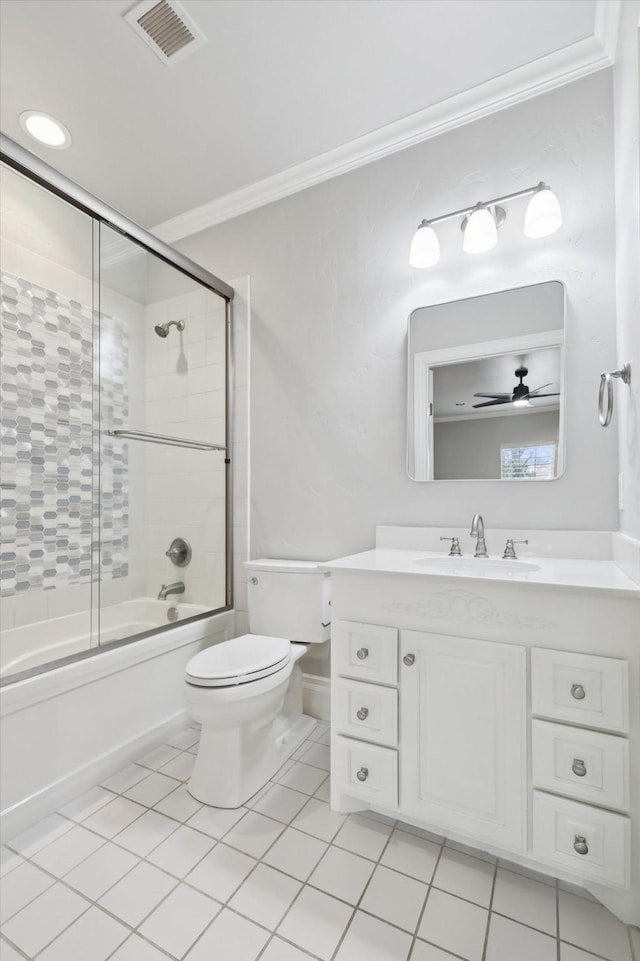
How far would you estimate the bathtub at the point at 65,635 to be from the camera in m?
1.70

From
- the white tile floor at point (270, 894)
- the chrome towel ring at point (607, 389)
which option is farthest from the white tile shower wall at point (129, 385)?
the chrome towel ring at point (607, 389)

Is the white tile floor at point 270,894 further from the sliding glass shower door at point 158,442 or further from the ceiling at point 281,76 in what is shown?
the ceiling at point 281,76

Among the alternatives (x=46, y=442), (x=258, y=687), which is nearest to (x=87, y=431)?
(x=46, y=442)

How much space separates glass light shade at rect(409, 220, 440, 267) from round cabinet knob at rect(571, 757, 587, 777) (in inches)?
66.3

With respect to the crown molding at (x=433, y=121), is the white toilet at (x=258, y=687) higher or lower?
lower

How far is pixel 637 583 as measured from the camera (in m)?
1.10

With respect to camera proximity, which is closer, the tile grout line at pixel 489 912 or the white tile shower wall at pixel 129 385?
the tile grout line at pixel 489 912

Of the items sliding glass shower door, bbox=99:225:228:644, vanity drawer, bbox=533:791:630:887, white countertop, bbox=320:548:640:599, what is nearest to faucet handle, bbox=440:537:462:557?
white countertop, bbox=320:548:640:599

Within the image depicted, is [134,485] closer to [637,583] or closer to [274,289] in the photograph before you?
[274,289]

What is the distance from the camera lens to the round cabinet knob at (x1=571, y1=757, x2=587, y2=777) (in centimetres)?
109

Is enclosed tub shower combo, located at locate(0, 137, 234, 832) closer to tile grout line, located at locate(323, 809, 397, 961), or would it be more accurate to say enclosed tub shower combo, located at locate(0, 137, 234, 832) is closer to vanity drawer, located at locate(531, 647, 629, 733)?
tile grout line, located at locate(323, 809, 397, 961)

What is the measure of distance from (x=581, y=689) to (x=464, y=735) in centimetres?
33

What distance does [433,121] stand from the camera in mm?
1878

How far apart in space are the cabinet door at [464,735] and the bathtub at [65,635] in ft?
3.85
